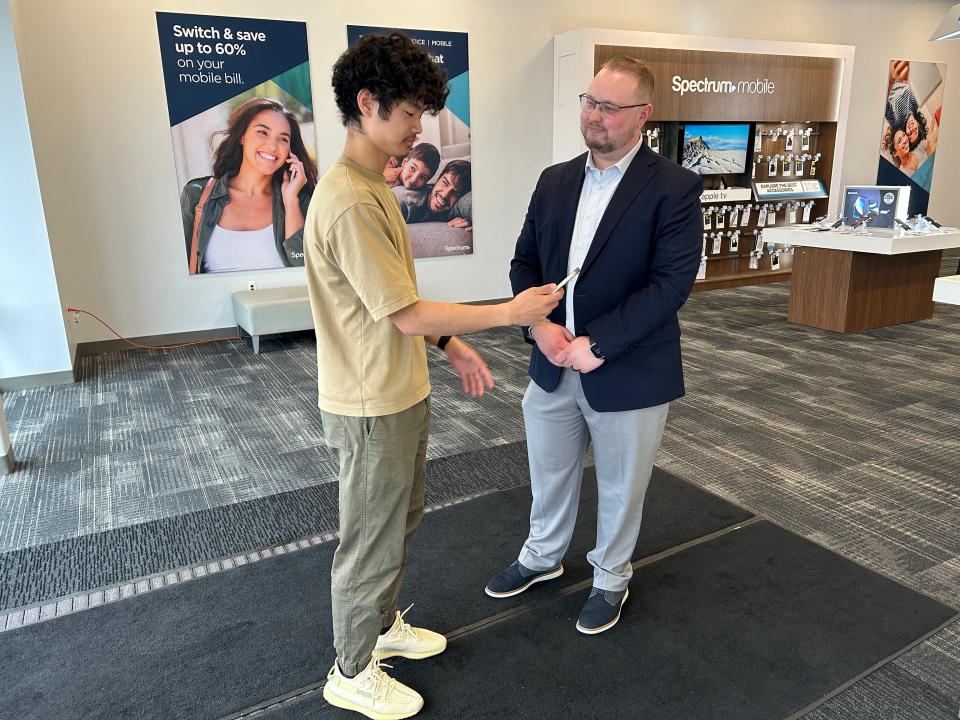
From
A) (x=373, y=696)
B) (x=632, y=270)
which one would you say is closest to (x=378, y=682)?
(x=373, y=696)

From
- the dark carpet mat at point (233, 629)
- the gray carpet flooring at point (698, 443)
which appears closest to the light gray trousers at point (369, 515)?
the dark carpet mat at point (233, 629)

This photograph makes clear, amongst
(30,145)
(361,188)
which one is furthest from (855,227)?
(30,145)

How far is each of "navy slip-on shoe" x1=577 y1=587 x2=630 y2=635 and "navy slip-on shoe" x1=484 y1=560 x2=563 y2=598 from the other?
208 mm

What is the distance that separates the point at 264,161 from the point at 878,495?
489 centimetres

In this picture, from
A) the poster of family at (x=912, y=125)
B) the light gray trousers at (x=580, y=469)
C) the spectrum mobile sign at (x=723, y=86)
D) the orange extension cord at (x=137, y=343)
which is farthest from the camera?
the poster of family at (x=912, y=125)

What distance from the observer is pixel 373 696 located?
5.73ft

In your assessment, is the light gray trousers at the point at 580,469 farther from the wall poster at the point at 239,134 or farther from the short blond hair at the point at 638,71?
the wall poster at the point at 239,134

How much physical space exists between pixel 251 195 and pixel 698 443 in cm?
405

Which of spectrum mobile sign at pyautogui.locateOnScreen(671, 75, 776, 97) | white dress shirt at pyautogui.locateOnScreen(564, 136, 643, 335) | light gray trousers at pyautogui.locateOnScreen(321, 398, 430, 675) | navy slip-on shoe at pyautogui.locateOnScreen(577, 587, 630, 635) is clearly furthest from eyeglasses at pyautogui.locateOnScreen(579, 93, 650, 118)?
spectrum mobile sign at pyautogui.locateOnScreen(671, 75, 776, 97)

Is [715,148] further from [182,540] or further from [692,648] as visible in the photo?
[182,540]

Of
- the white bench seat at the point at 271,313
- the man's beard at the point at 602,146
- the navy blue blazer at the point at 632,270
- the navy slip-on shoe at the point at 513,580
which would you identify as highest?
the man's beard at the point at 602,146

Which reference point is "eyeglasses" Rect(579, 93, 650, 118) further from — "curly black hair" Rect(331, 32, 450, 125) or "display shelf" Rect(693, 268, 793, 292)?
"display shelf" Rect(693, 268, 793, 292)

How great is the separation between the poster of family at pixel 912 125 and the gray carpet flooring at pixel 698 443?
471 centimetres

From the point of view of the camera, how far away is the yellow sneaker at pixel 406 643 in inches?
76.7
